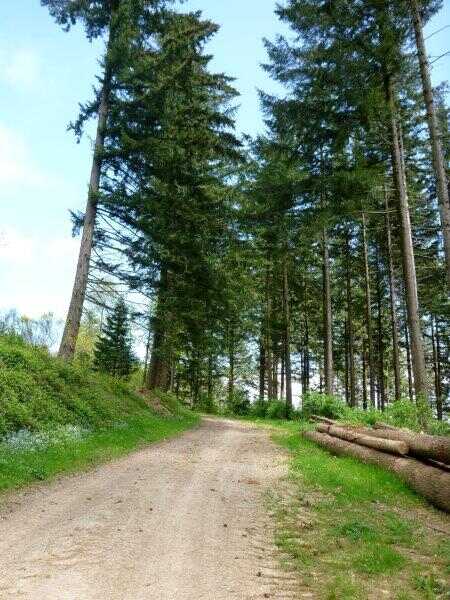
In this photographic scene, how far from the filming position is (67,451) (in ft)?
33.6

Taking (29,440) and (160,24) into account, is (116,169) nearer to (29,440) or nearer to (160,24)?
(160,24)

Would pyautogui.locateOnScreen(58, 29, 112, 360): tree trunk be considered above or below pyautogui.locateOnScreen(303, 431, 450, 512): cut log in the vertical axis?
above

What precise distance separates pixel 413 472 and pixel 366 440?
257 centimetres

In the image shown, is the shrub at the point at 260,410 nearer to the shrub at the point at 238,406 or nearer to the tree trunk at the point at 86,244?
the shrub at the point at 238,406

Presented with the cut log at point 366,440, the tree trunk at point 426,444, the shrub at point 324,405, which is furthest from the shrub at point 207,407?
the tree trunk at point 426,444

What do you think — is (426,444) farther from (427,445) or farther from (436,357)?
(436,357)

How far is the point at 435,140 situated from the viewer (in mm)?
11250

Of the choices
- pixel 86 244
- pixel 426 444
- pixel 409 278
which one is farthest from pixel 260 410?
pixel 426 444

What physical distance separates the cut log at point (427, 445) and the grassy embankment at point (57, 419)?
21.8 feet

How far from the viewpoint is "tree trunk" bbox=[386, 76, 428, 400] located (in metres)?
12.8

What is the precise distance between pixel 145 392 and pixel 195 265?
682 cm

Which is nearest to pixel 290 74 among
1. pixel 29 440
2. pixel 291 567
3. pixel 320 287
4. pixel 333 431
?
pixel 333 431

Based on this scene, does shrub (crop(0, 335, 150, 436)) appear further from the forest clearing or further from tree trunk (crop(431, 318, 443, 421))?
tree trunk (crop(431, 318, 443, 421))

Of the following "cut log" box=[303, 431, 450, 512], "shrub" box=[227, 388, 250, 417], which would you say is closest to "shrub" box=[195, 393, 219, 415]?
"shrub" box=[227, 388, 250, 417]
